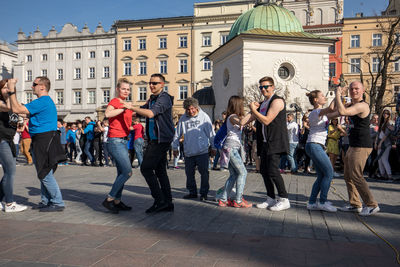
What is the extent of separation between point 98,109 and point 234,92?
2685 cm

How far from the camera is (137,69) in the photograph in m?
53.6

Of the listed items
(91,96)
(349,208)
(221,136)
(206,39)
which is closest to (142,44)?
(206,39)

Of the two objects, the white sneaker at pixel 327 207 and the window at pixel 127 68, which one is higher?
the window at pixel 127 68

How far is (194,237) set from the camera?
4.45m

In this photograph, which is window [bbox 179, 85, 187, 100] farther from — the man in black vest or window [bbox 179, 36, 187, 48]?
the man in black vest

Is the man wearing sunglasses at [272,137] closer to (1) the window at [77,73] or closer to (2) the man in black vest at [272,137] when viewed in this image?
(2) the man in black vest at [272,137]

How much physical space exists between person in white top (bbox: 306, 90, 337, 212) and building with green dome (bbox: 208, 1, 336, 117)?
72.3 feet

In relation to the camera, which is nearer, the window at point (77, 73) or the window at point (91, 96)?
the window at point (91, 96)

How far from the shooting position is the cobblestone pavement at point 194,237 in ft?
12.0

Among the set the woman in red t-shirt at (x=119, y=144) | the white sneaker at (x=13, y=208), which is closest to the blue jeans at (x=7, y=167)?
the white sneaker at (x=13, y=208)

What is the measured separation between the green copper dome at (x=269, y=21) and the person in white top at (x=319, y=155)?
1034 inches

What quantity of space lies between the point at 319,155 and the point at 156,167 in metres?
2.63

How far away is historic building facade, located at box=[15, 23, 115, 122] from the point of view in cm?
5403

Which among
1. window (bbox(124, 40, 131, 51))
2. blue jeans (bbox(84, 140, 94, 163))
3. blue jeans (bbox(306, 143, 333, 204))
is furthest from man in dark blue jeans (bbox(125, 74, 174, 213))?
window (bbox(124, 40, 131, 51))
